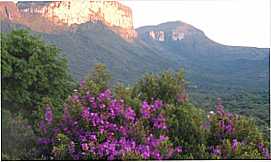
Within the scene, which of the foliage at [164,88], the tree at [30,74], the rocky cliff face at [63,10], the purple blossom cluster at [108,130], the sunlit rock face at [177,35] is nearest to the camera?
the purple blossom cluster at [108,130]

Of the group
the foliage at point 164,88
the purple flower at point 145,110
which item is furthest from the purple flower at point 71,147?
the foliage at point 164,88

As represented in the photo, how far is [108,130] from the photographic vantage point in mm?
2398

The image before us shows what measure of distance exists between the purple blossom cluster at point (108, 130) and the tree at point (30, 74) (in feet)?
1.80

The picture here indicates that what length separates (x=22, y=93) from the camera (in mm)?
3180

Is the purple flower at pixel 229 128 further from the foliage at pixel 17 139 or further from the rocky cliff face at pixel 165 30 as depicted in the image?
the rocky cliff face at pixel 165 30

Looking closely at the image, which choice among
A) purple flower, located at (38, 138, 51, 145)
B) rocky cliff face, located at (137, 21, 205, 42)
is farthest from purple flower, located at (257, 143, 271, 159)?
rocky cliff face, located at (137, 21, 205, 42)

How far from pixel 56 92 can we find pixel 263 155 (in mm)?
1652

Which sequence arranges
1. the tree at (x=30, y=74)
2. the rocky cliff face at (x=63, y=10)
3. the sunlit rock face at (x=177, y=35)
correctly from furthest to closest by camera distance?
1. the sunlit rock face at (x=177, y=35)
2. the rocky cliff face at (x=63, y=10)
3. the tree at (x=30, y=74)

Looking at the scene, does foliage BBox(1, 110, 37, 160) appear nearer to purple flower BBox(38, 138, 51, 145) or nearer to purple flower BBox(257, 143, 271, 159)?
purple flower BBox(38, 138, 51, 145)

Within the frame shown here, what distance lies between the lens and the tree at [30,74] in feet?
10.1

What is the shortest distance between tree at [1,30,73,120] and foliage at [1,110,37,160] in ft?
1.24

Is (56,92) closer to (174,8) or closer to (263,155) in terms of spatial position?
(174,8)

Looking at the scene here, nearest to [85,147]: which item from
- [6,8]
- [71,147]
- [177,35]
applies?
[71,147]

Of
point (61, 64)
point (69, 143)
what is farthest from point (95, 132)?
point (61, 64)
